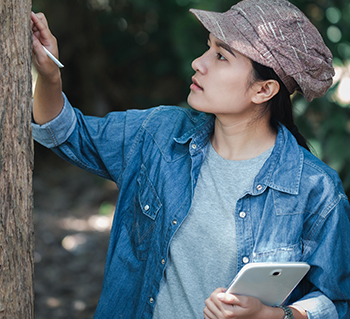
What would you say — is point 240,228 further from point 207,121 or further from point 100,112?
point 100,112

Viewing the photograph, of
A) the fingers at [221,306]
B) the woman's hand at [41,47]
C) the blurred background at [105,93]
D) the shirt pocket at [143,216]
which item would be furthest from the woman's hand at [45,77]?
the blurred background at [105,93]

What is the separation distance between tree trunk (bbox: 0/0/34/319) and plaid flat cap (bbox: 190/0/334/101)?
591 mm

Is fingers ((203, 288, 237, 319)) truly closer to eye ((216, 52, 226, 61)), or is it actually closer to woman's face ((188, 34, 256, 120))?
woman's face ((188, 34, 256, 120))

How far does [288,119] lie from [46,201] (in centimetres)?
368

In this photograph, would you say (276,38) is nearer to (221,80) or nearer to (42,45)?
(221,80)

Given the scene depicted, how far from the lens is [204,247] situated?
1.53 metres

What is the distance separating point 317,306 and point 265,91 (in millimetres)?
715

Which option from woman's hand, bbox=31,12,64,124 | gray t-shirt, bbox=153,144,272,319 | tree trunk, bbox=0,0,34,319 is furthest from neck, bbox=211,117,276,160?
tree trunk, bbox=0,0,34,319

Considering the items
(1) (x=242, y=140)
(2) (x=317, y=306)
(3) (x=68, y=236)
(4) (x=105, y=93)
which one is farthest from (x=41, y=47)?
(4) (x=105, y=93)

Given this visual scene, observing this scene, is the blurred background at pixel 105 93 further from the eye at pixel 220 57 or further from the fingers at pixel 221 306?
the fingers at pixel 221 306

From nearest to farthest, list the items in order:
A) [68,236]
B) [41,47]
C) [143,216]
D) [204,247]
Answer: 1. [41,47]
2. [204,247]
3. [143,216]
4. [68,236]

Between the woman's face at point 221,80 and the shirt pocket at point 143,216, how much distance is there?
32cm

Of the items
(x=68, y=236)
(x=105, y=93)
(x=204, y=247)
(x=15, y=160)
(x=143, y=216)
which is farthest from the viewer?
(x=105, y=93)

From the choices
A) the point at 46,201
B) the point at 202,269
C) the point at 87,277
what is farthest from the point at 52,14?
the point at 202,269
